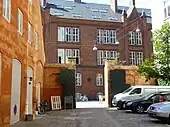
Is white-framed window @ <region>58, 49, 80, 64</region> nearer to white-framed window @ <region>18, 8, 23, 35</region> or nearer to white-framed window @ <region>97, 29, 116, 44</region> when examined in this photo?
white-framed window @ <region>97, 29, 116, 44</region>

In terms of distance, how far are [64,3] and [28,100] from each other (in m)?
36.9

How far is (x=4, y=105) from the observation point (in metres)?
13.1

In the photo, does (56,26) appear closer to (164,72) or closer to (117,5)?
(117,5)

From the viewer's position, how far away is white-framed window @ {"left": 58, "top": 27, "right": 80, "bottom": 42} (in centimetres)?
4888

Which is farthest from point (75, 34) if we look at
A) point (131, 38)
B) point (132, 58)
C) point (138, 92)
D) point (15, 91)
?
point (15, 91)

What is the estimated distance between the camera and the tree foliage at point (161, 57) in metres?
21.1

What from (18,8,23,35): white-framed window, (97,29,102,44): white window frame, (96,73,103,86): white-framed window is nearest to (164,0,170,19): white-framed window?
(18,8,23,35): white-framed window

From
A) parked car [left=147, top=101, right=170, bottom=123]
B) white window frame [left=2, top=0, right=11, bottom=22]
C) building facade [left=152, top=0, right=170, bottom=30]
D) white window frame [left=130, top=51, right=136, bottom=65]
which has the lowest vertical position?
parked car [left=147, top=101, right=170, bottom=123]

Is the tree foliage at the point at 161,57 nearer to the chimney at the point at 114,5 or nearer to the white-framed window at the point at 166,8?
the white-framed window at the point at 166,8

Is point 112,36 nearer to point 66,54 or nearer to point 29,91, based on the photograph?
point 66,54

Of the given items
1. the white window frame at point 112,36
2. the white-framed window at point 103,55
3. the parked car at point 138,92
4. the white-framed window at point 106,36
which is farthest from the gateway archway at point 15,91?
the white window frame at point 112,36

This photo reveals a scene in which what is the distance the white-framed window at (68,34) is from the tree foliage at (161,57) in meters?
27.9

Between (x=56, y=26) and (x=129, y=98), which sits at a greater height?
(x=56, y=26)

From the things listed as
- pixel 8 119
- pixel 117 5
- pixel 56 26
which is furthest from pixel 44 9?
pixel 8 119
